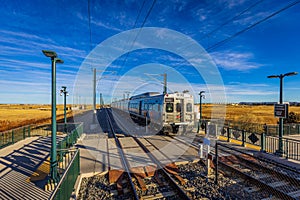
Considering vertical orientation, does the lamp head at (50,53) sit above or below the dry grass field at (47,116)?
above

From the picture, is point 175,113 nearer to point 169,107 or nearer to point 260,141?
point 169,107

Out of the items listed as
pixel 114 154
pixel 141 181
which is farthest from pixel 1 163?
pixel 141 181

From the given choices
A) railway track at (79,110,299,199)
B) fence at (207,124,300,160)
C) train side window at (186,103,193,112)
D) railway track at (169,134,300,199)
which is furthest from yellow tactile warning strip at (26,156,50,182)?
train side window at (186,103,193,112)

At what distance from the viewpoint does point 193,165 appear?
7.47 metres

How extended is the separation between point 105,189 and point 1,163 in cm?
552

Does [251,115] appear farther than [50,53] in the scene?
Yes

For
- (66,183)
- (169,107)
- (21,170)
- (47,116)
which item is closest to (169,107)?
(169,107)

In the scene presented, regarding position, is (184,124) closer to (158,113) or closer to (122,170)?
(158,113)

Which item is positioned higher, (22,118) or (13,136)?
(13,136)

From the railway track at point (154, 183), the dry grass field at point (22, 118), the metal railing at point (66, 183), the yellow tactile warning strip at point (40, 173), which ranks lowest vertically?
the dry grass field at point (22, 118)

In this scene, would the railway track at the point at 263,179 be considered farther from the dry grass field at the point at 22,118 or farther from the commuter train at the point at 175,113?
the dry grass field at the point at 22,118

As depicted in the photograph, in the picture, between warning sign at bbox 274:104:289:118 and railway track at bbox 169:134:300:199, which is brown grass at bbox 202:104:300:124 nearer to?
warning sign at bbox 274:104:289:118

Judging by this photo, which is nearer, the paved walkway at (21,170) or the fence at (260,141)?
the paved walkway at (21,170)

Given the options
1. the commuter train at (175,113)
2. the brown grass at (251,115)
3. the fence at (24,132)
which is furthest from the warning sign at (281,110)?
the brown grass at (251,115)
